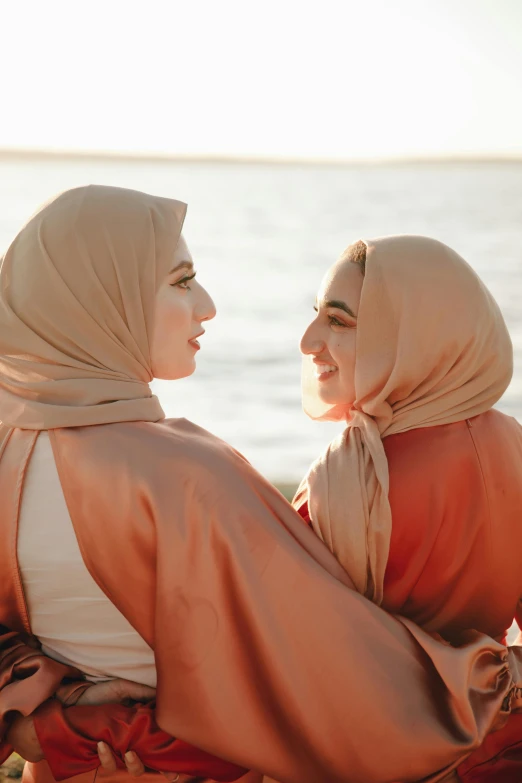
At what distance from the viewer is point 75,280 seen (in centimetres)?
280

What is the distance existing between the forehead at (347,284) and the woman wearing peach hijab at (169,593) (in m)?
0.47

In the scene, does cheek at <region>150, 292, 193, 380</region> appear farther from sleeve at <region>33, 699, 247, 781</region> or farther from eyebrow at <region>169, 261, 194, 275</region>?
sleeve at <region>33, 699, 247, 781</region>

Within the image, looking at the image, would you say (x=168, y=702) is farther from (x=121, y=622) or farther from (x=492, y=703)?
(x=492, y=703)

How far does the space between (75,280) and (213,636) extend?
0.81 m

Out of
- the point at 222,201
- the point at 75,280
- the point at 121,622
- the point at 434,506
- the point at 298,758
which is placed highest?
the point at 75,280

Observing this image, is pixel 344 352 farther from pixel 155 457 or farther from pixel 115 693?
pixel 115 693

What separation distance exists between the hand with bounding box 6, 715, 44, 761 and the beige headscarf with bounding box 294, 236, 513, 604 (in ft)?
2.53

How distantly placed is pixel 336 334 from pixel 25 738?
1158 mm

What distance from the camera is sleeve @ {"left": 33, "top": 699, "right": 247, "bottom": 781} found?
2.70 m

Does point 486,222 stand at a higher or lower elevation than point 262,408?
lower

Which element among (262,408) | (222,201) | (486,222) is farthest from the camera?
(222,201)

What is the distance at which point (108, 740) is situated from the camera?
270cm

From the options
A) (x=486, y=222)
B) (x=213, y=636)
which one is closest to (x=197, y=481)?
(x=213, y=636)

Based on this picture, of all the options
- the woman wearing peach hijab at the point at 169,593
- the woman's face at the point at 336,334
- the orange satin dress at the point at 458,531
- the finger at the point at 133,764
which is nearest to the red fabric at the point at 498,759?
the orange satin dress at the point at 458,531
